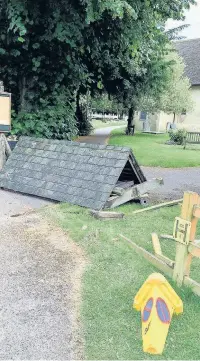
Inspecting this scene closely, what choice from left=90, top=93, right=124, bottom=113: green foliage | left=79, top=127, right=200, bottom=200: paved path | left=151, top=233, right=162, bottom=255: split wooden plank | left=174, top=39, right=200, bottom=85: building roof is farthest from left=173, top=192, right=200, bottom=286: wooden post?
left=174, top=39, right=200, bottom=85: building roof

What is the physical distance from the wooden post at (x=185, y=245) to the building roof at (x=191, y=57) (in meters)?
35.0

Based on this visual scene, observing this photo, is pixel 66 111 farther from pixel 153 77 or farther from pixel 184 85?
pixel 184 85

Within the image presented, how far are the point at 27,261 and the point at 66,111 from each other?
31.2ft

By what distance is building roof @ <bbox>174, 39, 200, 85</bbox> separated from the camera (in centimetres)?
3759

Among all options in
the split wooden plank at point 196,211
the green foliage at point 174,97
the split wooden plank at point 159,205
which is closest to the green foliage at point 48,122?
the split wooden plank at point 159,205

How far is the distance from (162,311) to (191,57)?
134 feet

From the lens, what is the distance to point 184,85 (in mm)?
29250

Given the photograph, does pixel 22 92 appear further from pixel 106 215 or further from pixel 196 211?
pixel 196 211

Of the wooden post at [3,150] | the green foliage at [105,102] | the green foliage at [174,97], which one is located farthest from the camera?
the green foliage at [174,97]

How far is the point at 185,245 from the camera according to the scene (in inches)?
157

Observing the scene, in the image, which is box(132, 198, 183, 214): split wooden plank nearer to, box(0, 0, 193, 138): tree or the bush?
box(0, 0, 193, 138): tree

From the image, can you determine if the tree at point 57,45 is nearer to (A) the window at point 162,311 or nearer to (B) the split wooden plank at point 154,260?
(B) the split wooden plank at point 154,260

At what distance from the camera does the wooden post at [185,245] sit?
12.8 feet

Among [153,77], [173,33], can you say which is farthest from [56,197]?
[173,33]
